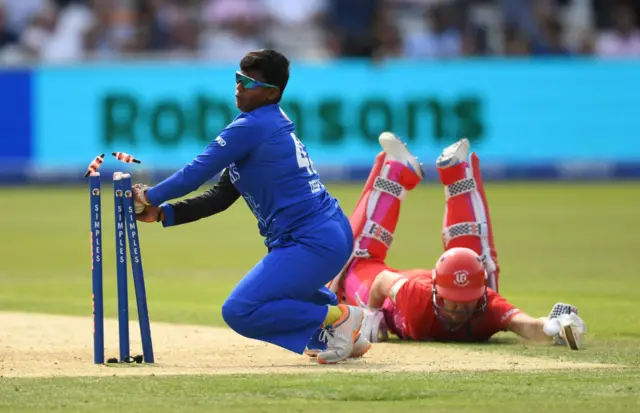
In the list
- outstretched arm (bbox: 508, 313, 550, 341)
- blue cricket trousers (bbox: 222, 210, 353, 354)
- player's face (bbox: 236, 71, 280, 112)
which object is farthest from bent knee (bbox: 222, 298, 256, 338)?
outstretched arm (bbox: 508, 313, 550, 341)

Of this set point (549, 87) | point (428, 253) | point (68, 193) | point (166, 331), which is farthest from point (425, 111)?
point (166, 331)

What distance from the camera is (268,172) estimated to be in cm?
747

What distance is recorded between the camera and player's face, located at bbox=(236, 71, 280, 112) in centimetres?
754

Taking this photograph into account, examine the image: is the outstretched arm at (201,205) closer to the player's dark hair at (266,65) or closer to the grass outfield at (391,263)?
the player's dark hair at (266,65)

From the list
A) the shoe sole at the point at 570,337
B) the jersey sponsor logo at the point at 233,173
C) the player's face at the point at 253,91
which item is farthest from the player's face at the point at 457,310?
the player's face at the point at 253,91

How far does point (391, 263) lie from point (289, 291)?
6261mm

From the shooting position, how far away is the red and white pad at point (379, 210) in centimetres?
958

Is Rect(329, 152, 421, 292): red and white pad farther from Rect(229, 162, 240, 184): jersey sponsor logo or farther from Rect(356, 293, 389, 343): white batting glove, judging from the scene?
Rect(229, 162, 240, 184): jersey sponsor logo

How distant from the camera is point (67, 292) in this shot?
1180 cm

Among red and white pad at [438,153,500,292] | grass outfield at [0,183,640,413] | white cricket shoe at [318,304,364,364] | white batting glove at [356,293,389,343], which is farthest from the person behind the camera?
red and white pad at [438,153,500,292]

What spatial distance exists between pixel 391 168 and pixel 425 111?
40.3 feet

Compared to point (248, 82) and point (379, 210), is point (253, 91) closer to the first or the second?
point (248, 82)

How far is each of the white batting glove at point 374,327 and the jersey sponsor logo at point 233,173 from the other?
5.21 feet

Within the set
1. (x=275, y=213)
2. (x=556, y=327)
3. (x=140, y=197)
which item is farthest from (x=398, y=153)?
(x=140, y=197)
